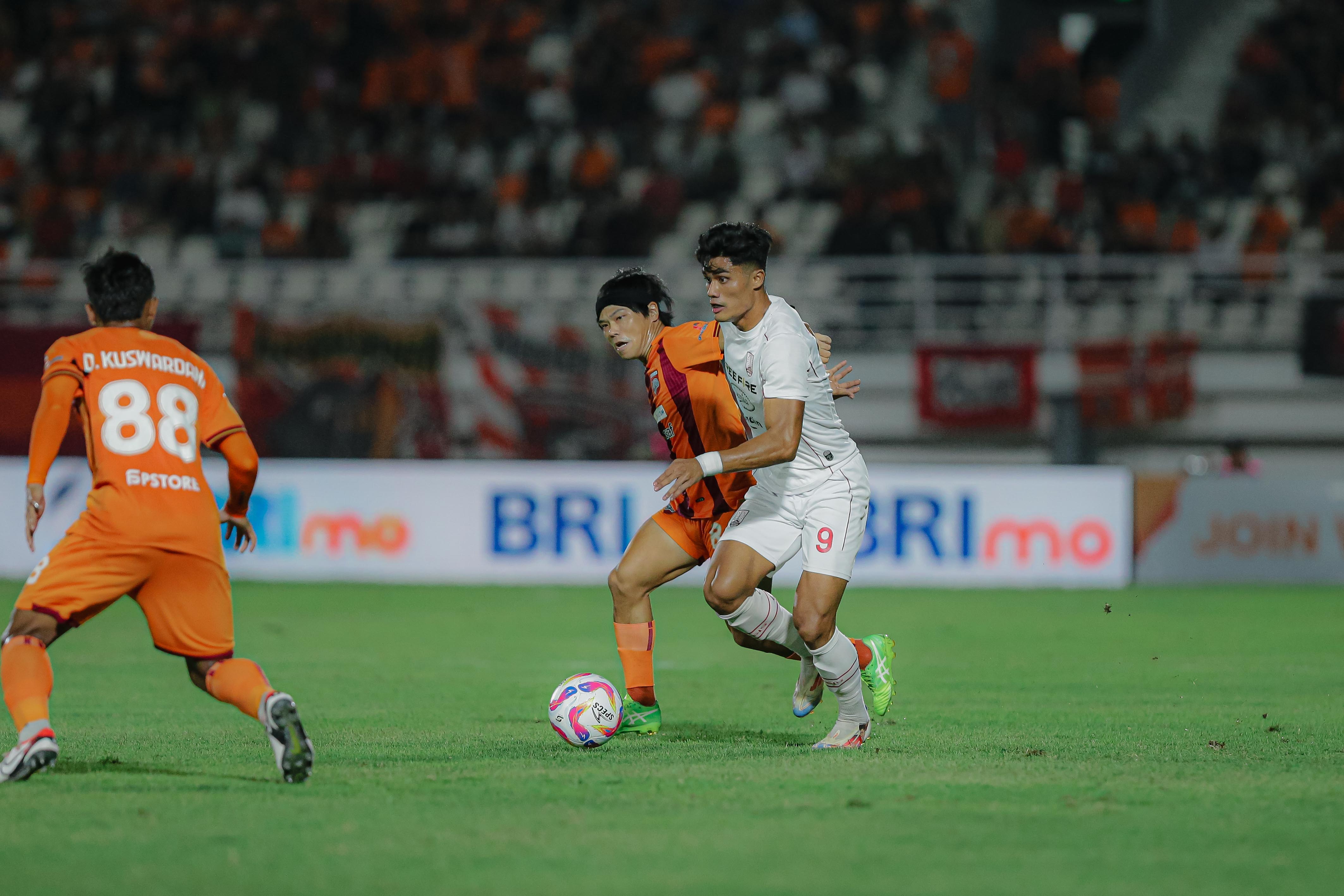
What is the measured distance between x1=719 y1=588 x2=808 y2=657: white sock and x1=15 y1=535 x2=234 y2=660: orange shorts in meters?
2.19

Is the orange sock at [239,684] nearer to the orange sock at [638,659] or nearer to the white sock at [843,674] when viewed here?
the orange sock at [638,659]

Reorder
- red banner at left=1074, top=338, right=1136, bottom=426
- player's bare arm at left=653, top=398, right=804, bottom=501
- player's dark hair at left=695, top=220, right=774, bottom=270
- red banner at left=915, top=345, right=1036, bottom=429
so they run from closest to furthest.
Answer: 1. player's bare arm at left=653, top=398, right=804, bottom=501
2. player's dark hair at left=695, top=220, right=774, bottom=270
3. red banner at left=1074, top=338, right=1136, bottom=426
4. red banner at left=915, top=345, right=1036, bottom=429

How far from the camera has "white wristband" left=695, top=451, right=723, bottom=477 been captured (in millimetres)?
6215

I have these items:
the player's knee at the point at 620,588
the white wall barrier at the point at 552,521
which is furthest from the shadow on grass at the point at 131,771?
the white wall barrier at the point at 552,521

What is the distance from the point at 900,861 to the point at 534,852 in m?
1.05

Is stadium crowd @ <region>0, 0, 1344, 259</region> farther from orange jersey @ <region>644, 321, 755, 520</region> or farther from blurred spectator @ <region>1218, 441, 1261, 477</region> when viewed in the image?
orange jersey @ <region>644, 321, 755, 520</region>

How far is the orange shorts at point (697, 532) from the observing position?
746cm

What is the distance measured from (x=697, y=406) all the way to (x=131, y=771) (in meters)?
2.83

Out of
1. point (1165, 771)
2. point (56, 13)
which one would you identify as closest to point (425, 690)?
point (1165, 771)

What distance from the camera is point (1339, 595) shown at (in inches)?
579

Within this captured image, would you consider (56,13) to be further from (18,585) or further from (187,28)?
(18,585)

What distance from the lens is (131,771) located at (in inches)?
243

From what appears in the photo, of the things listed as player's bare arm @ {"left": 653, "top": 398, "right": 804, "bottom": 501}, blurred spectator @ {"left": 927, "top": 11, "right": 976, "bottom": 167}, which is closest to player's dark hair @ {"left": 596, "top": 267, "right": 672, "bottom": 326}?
player's bare arm @ {"left": 653, "top": 398, "right": 804, "bottom": 501}

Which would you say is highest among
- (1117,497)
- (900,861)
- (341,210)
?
(341,210)
